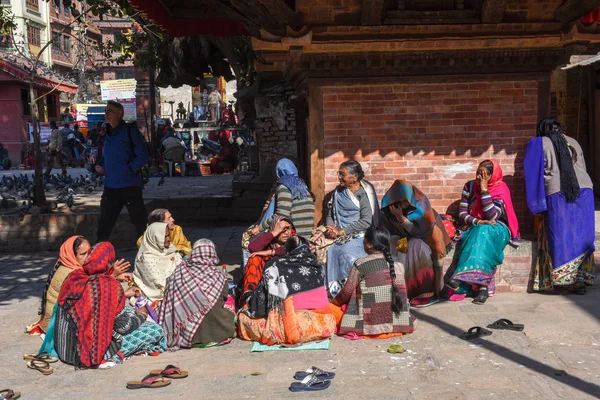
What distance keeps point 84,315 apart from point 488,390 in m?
3.08

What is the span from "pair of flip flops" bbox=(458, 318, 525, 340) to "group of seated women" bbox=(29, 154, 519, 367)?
47 centimetres

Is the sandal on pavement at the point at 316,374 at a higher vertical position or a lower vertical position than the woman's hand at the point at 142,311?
lower

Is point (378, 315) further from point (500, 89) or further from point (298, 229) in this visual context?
point (500, 89)

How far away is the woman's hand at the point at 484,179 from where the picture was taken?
24.1 ft

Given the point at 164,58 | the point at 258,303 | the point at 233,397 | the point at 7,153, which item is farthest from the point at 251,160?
the point at 7,153

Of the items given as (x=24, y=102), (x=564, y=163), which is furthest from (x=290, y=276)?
(x=24, y=102)

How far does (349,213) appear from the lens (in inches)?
289

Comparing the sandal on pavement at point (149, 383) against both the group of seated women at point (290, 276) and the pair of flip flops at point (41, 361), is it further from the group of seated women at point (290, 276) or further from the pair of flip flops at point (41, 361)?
the pair of flip flops at point (41, 361)

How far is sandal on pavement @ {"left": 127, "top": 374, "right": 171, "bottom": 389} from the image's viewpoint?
5195mm

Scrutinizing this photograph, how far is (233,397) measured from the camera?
4.99m

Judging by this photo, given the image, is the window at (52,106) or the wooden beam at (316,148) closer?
the wooden beam at (316,148)

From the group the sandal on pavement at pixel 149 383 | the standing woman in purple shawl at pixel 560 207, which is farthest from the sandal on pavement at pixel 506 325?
the sandal on pavement at pixel 149 383

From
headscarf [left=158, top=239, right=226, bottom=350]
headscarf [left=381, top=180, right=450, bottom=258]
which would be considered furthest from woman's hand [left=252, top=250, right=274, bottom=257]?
headscarf [left=381, top=180, right=450, bottom=258]

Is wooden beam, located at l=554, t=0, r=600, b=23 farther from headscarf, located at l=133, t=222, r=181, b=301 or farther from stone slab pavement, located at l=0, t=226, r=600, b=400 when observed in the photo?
headscarf, located at l=133, t=222, r=181, b=301
